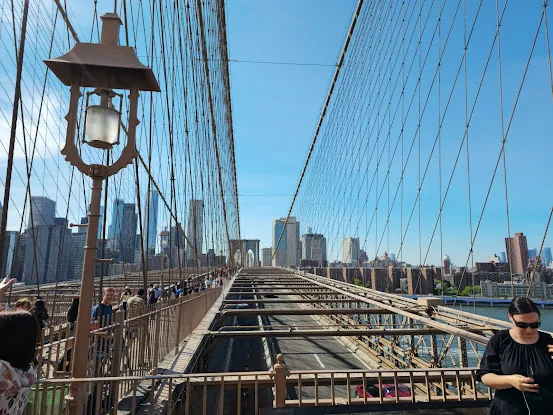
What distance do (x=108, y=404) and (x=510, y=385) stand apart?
3005 mm

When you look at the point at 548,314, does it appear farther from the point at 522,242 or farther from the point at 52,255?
the point at 52,255

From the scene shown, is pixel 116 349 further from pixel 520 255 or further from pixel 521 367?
pixel 520 255

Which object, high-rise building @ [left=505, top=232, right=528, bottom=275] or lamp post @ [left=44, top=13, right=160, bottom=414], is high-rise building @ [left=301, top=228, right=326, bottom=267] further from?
lamp post @ [left=44, top=13, right=160, bottom=414]

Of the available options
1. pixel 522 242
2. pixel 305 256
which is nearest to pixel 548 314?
pixel 305 256

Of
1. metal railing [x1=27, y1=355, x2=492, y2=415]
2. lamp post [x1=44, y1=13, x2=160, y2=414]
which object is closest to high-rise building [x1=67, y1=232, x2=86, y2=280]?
metal railing [x1=27, y1=355, x2=492, y2=415]

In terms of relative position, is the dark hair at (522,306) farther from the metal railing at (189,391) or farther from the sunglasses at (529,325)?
the metal railing at (189,391)

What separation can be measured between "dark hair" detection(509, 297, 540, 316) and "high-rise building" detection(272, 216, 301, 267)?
5203cm

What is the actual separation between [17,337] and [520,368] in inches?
90.9

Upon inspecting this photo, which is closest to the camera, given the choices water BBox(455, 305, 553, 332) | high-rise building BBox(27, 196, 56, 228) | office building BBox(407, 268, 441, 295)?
high-rise building BBox(27, 196, 56, 228)

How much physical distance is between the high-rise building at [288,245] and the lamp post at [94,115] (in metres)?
51.5

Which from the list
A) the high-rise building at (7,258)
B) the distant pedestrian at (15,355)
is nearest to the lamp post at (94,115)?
the distant pedestrian at (15,355)

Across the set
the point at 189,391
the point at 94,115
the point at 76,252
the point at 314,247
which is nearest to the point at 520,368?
the point at 189,391

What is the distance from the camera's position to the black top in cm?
170

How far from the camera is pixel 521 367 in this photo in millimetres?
1769
